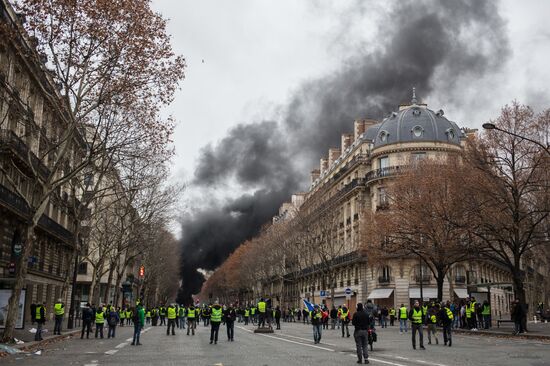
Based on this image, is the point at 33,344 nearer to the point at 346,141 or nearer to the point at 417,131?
the point at 417,131

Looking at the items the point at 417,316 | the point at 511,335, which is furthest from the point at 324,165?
the point at 417,316

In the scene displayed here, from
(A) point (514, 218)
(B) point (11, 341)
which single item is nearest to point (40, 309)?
(B) point (11, 341)

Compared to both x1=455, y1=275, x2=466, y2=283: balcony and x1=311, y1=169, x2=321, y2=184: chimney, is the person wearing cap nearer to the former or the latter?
x1=455, y1=275, x2=466, y2=283: balcony

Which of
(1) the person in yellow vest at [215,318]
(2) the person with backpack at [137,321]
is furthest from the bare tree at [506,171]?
(2) the person with backpack at [137,321]

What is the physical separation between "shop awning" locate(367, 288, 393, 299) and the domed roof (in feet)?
49.6

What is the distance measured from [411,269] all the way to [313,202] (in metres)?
11.9

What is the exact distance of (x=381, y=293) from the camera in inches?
2226

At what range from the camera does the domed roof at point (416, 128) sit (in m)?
60.4

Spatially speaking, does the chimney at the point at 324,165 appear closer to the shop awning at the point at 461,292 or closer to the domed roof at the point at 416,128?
the domed roof at the point at 416,128

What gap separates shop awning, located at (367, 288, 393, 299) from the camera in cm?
5603

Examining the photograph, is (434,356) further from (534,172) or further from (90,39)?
(534,172)

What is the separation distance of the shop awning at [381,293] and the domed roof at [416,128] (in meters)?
15.1

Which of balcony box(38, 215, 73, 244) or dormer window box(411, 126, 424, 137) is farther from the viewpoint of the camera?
dormer window box(411, 126, 424, 137)

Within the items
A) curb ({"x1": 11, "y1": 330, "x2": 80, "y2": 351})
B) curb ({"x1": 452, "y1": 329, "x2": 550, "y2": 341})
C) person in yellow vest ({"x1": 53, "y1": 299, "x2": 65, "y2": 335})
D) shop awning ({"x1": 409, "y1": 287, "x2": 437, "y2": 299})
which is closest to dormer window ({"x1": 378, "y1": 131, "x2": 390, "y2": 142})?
shop awning ({"x1": 409, "y1": 287, "x2": 437, "y2": 299})
